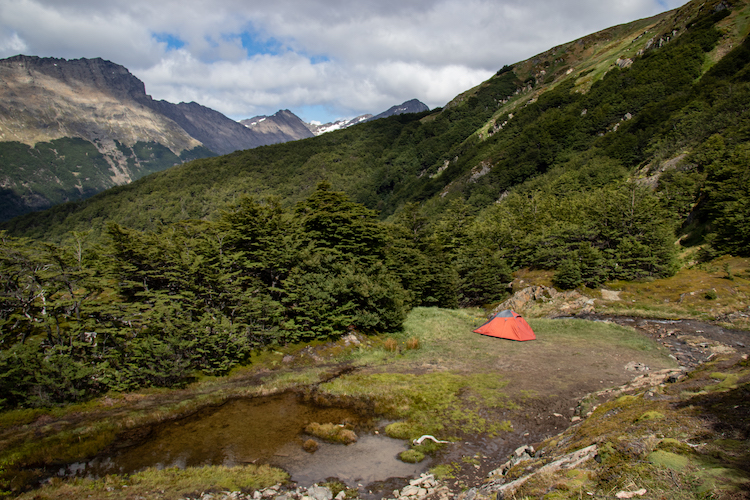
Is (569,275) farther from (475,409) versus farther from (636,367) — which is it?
(475,409)

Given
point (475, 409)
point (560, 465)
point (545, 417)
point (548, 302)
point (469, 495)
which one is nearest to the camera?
point (560, 465)

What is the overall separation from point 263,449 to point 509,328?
24.1m

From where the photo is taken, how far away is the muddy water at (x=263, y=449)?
12359 mm

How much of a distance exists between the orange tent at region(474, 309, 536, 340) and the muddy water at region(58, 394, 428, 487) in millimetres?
19221

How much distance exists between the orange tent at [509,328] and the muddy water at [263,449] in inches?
757

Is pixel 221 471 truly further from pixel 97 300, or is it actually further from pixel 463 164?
pixel 463 164

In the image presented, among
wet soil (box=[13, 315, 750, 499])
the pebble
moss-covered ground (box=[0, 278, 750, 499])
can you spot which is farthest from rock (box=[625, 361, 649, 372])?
the pebble

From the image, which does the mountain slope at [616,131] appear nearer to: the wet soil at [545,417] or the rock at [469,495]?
the wet soil at [545,417]

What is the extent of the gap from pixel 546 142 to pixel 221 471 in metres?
153

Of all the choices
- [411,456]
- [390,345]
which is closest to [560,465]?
[411,456]

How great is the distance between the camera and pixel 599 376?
20.5m

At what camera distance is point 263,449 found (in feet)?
45.4

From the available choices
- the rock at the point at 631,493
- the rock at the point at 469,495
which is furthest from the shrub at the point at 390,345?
the rock at the point at 631,493

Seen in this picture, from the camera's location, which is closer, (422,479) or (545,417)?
(422,479)
